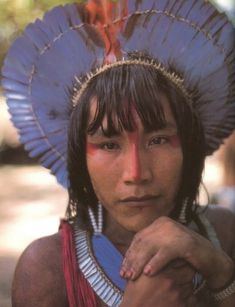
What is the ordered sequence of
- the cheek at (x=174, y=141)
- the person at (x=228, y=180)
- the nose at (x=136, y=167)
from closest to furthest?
1. the nose at (x=136, y=167)
2. the cheek at (x=174, y=141)
3. the person at (x=228, y=180)

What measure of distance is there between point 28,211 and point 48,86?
551cm

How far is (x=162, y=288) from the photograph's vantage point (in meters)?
1.57

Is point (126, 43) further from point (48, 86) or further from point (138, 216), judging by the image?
point (138, 216)

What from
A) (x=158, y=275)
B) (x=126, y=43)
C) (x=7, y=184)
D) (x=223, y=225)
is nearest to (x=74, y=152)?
(x=126, y=43)

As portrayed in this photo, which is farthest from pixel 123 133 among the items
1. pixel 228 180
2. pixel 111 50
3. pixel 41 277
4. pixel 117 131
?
pixel 228 180

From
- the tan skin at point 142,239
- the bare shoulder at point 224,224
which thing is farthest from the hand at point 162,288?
the bare shoulder at point 224,224

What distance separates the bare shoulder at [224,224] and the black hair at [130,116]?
7.3 inches

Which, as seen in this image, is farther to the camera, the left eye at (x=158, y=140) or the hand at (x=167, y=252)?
the left eye at (x=158, y=140)

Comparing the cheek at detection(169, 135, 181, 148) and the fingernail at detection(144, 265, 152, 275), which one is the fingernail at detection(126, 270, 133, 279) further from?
the cheek at detection(169, 135, 181, 148)

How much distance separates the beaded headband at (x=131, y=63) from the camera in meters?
1.80

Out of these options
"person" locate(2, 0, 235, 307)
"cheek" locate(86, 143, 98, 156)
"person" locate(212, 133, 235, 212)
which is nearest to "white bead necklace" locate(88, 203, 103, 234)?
"person" locate(2, 0, 235, 307)

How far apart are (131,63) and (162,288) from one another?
627 millimetres

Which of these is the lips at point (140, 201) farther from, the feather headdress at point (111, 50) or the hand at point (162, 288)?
the feather headdress at point (111, 50)

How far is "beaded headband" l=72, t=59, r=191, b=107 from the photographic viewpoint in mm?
1804
